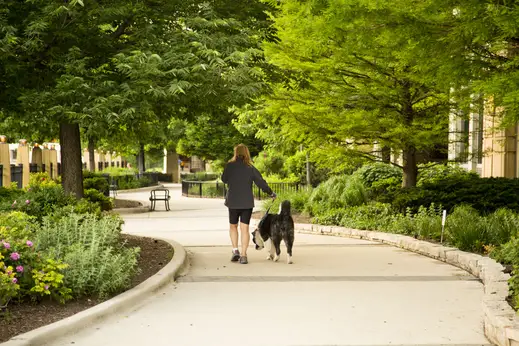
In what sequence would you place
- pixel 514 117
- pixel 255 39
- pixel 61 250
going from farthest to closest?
pixel 255 39, pixel 514 117, pixel 61 250

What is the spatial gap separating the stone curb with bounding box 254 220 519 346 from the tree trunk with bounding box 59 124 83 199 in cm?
625

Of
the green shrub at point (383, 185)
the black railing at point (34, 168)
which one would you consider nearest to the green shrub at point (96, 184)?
the black railing at point (34, 168)

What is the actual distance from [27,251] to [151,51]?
4512 millimetres

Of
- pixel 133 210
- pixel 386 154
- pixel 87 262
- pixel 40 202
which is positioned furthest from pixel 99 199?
pixel 87 262

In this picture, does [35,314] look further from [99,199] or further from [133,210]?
[133,210]

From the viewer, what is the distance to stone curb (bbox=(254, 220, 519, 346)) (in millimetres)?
6301

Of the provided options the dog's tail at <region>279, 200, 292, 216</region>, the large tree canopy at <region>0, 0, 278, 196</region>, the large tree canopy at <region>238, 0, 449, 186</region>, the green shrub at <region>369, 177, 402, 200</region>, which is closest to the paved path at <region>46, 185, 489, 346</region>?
the dog's tail at <region>279, 200, 292, 216</region>

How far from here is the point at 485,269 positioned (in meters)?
9.73

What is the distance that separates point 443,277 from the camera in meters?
10.5

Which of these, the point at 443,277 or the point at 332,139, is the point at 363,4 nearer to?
the point at 443,277

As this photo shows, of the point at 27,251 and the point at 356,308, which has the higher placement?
the point at 27,251

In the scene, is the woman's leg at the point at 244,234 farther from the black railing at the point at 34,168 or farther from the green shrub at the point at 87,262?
the black railing at the point at 34,168

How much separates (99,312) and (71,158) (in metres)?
6.51

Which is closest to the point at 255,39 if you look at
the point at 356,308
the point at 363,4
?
the point at 363,4
